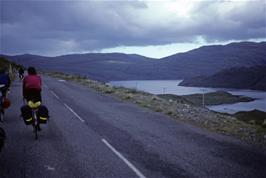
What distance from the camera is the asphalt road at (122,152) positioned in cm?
830

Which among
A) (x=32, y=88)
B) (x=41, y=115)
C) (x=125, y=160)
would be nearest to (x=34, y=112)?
(x=41, y=115)

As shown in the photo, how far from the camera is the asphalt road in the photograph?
8.30m

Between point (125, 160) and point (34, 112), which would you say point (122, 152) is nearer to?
point (125, 160)

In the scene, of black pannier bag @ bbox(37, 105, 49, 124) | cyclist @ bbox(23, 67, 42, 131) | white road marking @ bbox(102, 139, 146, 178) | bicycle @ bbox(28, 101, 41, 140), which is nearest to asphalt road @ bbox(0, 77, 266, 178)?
white road marking @ bbox(102, 139, 146, 178)

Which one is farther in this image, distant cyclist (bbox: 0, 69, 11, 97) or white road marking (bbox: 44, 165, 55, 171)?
distant cyclist (bbox: 0, 69, 11, 97)

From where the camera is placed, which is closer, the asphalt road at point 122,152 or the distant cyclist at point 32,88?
the asphalt road at point 122,152

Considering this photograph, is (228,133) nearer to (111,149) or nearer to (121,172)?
(111,149)

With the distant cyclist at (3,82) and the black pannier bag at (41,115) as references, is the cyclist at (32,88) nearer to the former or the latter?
the black pannier bag at (41,115)

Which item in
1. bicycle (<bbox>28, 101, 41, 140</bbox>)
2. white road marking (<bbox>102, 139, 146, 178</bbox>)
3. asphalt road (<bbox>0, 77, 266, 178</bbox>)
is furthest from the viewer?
bicycle (<bbox>28, 101, 41, 140</bbox>)

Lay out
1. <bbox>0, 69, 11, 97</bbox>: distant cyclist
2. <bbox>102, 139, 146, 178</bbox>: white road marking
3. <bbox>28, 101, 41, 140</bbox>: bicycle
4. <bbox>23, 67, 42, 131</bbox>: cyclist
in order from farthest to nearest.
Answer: <bbox>0, 69, 11, 97</bbox>: distant cyclist → <bbox>23, 67, 42, 131</bbox>: cyclist → <bbox>28, 101, 41, 140</bbox>: bicycle → <bbox>102, 139, 146, 178</bbox>: white road marking

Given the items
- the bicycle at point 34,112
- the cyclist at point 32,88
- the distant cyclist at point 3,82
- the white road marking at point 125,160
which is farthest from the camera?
the distant cyclist at point 3,82

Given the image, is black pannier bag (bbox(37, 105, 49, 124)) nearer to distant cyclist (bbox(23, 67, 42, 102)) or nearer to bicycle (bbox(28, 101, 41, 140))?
bicycle (bbox(28, 101, 41, 140))

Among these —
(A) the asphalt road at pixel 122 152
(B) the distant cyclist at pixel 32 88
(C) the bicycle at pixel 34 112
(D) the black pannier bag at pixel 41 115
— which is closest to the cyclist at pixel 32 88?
(B) the distant cyclist at pixel 32 88

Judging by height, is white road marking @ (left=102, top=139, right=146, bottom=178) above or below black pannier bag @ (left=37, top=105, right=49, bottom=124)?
below
